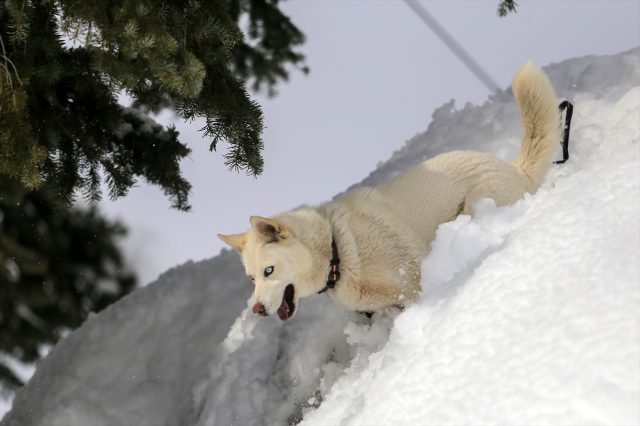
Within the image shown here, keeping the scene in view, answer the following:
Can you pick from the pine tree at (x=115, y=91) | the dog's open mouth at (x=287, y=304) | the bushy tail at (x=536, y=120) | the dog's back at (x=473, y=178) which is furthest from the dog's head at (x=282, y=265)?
the bushy tail at (x=536, y=120)

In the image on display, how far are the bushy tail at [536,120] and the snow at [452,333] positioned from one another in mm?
225

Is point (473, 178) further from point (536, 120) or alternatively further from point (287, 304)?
point (287, 304)

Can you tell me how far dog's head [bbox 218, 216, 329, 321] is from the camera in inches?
110

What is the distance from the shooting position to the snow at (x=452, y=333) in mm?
1672

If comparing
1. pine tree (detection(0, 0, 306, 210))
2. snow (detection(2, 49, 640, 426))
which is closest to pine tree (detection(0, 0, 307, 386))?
pine tree (detection(0, 0, 306, 210))

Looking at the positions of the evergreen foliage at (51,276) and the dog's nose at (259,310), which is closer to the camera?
the dog's nose at (259,310)

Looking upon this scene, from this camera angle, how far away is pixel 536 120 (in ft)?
10.7

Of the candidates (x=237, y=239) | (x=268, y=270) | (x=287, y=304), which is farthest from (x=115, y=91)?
(x=287, y=304)

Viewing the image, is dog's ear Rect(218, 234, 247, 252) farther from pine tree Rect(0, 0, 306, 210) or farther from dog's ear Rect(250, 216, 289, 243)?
pine tree Rect(0, 0, 306, 210)

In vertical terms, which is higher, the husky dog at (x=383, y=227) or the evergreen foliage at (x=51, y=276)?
the evergreen foliage at (x=51, y=276)

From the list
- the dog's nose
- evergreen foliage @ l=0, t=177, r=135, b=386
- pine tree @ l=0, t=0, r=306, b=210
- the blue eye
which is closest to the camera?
pine tree @ l=0, t=0, r=306, b=210

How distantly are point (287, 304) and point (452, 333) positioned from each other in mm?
1011

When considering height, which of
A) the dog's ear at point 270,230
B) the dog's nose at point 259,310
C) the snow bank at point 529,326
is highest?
the dog's ear at point 270,230

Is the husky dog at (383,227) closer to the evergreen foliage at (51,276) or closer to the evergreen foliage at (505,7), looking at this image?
the evergreen foliage at (505,7)
